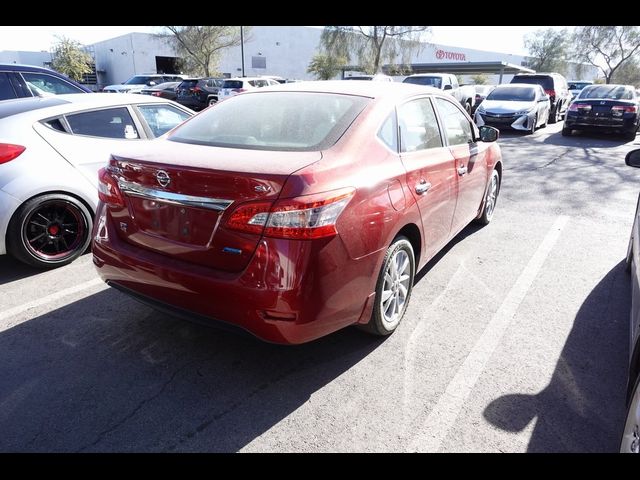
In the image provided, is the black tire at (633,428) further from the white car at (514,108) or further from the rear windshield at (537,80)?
the rear windshield at (537,80)

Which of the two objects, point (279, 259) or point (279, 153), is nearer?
point (279, 259)

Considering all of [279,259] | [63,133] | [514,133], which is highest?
[63,133]

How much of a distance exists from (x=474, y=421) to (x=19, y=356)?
9.07 ft

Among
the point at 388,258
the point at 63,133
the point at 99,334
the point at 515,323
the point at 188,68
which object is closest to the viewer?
the point at 388,258

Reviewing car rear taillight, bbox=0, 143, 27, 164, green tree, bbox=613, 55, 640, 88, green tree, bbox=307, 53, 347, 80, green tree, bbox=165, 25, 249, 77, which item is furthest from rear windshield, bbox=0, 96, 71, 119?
green tree, bbox=613, 55, 640, 88

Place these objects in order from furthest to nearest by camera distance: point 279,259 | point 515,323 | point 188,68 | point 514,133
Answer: point 188,68 → point 514,133 → point 515,323 → point 279,259

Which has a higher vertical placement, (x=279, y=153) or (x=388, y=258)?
(x=279, y=153)

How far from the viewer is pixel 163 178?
247 centimetres

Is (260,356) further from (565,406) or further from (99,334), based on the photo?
(565,406)

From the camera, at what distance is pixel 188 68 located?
41031 mm

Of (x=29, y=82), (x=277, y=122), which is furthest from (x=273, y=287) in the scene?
(x=29, y=82)

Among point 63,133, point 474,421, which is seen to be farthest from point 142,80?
point 474,421

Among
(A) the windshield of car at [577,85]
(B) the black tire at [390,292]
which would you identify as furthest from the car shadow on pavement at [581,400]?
(A) the windshield of car at [577,85]

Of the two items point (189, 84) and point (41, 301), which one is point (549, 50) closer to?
point (189, 84)
